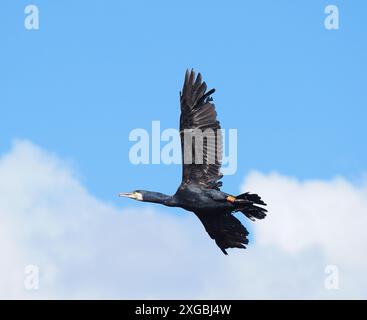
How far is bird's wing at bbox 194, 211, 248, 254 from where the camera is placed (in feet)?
129

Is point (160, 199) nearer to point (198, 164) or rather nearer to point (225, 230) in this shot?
point (198, 164)

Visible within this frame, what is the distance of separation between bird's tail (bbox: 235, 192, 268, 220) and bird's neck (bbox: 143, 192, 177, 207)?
64.5 inches

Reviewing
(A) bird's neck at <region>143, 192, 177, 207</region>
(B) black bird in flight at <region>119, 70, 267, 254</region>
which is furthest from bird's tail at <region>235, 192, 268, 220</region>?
(A) bird's neck at <region>143, 192, 177, 207</region>

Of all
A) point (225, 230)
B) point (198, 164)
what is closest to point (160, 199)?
point (198, 164)

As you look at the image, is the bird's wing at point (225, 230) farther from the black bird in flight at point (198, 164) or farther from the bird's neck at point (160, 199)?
the bird's neck at point (160, 199)

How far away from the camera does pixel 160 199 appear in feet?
127

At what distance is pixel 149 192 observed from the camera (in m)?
39.0

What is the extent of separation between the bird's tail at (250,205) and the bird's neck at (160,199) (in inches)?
64.5

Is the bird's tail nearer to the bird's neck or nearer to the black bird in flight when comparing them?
the black bird in flight

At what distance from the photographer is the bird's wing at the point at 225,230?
39250 millimetres
